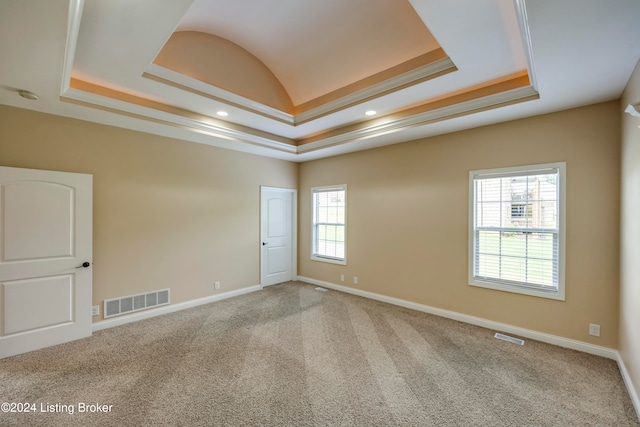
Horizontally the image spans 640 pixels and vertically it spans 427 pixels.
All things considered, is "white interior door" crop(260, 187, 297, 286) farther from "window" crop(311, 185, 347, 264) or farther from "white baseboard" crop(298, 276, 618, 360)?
"white baseboard" crop(298, 276, 618, 360)

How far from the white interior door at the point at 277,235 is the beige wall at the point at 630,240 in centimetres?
484

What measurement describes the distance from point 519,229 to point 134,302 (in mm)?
5147

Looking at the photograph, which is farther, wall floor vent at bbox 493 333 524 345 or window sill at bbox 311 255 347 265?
window sill at bbox 311 255 347 265

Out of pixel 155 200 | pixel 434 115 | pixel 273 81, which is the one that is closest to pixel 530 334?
pixel 434 115

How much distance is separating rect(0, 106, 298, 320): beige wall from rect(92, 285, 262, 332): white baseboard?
0.09 m

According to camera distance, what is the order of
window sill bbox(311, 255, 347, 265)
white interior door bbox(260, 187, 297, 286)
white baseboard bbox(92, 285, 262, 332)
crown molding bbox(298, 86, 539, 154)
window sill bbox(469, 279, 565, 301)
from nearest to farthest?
1. crown molding bbox(298, 86, 539, 154)
2. window sill bbox(469, 279, 565, 301)
3. white baseboard bbox(92, 285, 262, 332)
4. window sill bbox(311, 255, 347, 265)
5. white interior door bbox(260, 187, 297, 286)

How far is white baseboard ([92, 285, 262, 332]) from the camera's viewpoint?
11.5ft

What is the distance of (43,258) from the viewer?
119 inches

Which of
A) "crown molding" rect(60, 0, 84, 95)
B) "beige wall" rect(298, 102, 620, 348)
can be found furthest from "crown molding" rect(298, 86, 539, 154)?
"crown molding" rect(60, 0, 84, 95)

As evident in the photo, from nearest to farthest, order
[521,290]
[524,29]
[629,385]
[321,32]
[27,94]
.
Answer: [524,29]
[629,385]
[27,94]
[321,32]
[521,290]

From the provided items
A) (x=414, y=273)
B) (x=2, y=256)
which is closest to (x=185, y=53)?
(x=2, y=256)

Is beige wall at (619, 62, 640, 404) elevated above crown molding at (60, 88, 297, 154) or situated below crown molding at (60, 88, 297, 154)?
below

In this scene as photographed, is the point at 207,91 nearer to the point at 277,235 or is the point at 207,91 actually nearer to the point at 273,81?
the point at 273,81

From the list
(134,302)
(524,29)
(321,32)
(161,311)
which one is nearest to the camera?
(524,29)
